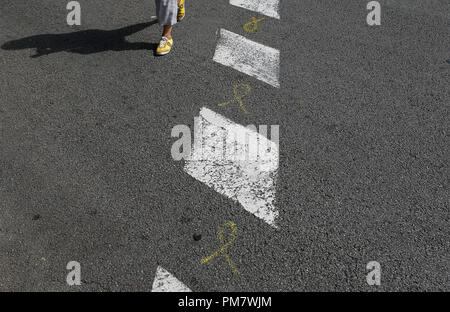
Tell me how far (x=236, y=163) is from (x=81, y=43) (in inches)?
111

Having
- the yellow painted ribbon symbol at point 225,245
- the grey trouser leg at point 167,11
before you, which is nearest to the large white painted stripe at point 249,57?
the grey trouser leg at point 167,11

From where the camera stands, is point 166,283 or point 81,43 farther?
point 81,43

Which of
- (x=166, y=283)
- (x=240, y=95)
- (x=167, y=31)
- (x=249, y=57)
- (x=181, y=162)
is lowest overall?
(x=166, y=283)

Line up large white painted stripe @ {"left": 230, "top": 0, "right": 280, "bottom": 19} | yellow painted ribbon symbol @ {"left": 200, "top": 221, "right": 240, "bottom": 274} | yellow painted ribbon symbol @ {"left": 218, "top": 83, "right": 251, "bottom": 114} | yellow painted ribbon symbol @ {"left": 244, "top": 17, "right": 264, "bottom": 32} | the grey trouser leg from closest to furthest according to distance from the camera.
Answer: yellow painted ribbon symbol @ {"left": 200, "top": 221, "right": 240, "bottom": 274} → yellow painted ribbon symbol @ {"left": 218, "top": 83, "right": 251, "bottom": 114} → the grey trouser leg → yellow painted ribbon symbol @ {"left": 244, "top": 17, "right": 264, "bottom": 32} → large white painted stripe @ {"left": 230, "top": 0, "right": 280, "bottom": 19}

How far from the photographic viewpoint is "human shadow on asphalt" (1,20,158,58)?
5238 mm

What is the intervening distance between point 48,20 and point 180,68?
2189 millimetres

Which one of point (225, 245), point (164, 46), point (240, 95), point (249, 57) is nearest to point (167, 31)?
point (164, 46)

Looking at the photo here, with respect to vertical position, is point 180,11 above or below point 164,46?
above

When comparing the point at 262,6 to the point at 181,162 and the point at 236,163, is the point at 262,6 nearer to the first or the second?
the point at 236,163

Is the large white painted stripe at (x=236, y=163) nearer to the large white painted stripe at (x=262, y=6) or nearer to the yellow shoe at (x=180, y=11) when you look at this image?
the yellow shoe at (x=180, y=11)

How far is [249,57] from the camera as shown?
5.21 metres

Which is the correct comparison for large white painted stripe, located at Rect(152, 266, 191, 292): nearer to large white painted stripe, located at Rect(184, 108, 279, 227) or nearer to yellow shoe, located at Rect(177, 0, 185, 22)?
large white painted stripe, located at Rect(184, 108, 279, 227)

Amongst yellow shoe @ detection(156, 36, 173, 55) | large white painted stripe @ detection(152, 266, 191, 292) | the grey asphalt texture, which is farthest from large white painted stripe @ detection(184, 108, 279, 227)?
yellow shoe @ detection(156, 36, 173, 55)

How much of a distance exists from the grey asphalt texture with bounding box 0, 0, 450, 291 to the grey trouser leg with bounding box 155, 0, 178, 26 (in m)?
0.40
